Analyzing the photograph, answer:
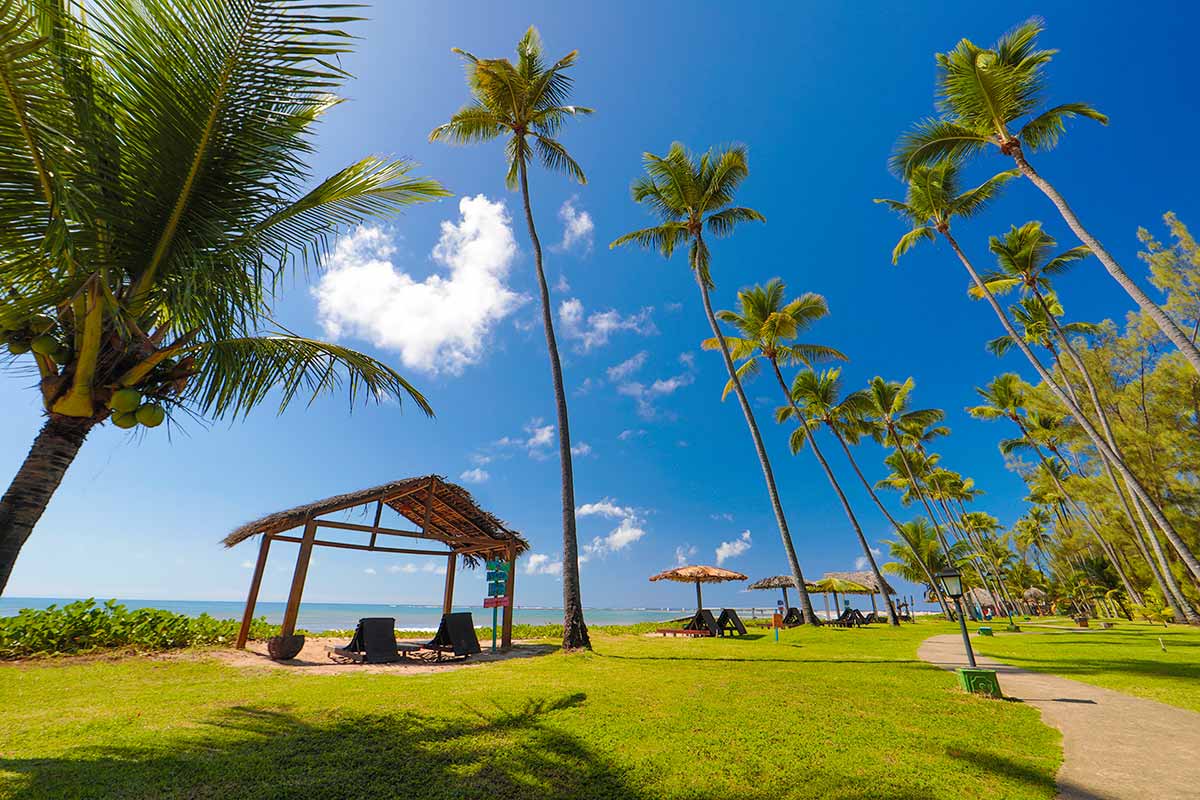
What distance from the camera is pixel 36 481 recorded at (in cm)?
277

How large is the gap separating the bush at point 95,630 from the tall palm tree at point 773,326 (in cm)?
2040

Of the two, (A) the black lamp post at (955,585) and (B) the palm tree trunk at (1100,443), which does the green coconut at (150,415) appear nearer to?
(A) the black lamp post at (955,585)

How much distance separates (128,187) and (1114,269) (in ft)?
52.2

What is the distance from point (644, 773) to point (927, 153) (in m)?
17.3

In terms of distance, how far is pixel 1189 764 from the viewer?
425cm

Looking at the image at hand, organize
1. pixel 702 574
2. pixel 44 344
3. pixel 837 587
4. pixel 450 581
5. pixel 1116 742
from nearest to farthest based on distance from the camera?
1. pixel 44 344
2. pixel 1116 742
3. pixel 450 581
4. pixel 702 574
5. pixel 837 587

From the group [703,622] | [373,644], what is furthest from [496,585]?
[703,622]

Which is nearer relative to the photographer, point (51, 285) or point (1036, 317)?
point (51, 285)

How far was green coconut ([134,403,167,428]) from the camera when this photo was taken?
2.97 m

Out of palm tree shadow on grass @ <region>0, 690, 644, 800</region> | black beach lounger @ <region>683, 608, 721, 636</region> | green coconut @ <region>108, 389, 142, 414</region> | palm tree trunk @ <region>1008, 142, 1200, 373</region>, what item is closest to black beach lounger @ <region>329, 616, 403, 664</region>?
palm tree shadow on grass @ <region>0, 690, 644, 800</region>

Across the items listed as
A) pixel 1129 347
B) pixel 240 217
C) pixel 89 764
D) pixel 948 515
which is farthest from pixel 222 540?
pixel 948 515

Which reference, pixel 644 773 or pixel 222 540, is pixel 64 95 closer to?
pixel 644 773

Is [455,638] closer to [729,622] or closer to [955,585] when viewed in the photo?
[955,585]

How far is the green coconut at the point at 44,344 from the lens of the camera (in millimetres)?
2678
